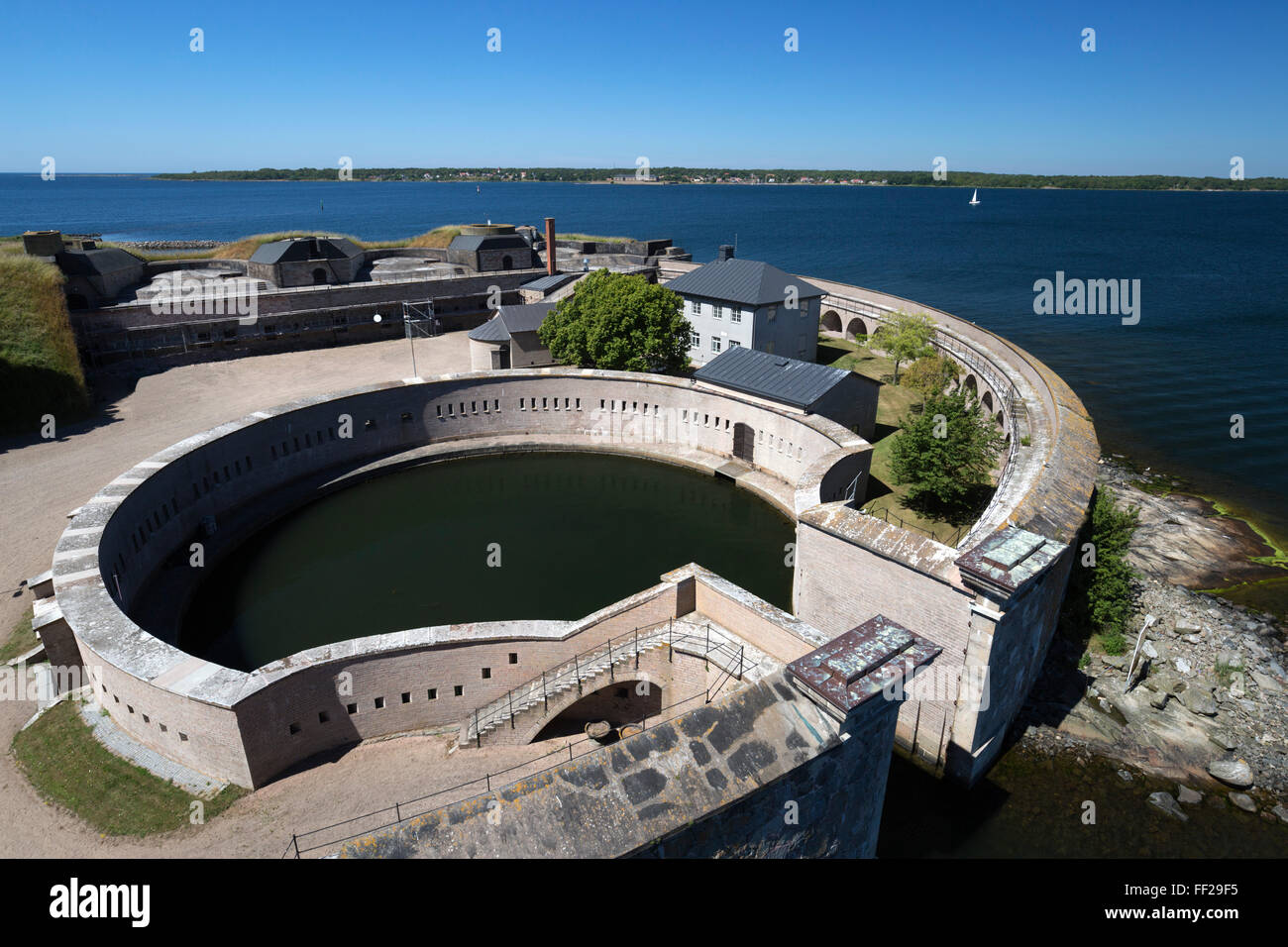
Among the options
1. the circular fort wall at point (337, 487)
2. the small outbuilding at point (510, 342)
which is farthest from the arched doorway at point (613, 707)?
the small outbuilding at point (510, 342)

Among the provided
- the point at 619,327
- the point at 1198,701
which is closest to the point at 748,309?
the point at 619,327

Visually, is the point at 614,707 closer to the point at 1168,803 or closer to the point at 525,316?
the point at 1168,803

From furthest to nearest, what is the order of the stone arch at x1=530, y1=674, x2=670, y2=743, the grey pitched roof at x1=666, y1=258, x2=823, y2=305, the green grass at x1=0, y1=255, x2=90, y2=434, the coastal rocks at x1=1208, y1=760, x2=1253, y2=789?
the grey pitched roof at x1=666, y1=258, x2=823, y2=305
the green grass at x1=0, y1=255, x2=90, y2=434
the stone arch at x1=530, y1=674, x2=670, y2=743
the coastal rocks at x1=1208, y1=760, x2=1253, y2=789

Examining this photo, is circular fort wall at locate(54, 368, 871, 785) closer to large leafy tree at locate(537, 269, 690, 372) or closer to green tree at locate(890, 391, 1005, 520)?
green tree at locate(890, 391, 1005, 520)

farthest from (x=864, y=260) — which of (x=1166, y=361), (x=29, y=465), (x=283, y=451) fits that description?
(x=29, y=465)

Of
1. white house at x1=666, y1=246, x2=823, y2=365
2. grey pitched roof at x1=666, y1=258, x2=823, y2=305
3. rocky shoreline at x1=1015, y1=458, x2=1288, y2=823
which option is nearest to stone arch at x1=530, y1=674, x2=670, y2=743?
rocky shoreline at x1=1015, y1=458, x2=1288, y2=823

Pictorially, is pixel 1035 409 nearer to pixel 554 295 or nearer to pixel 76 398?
pixel 554 295
